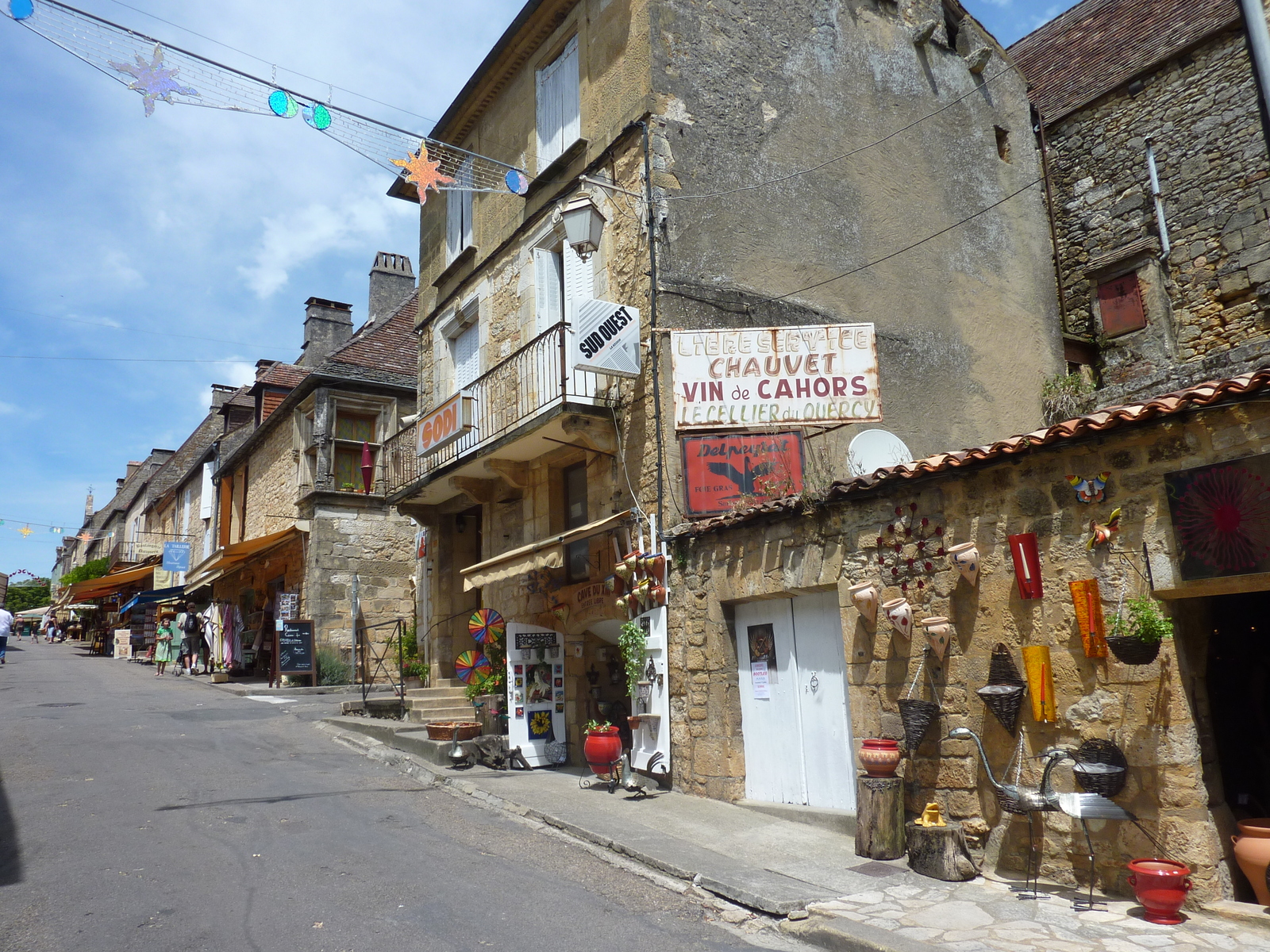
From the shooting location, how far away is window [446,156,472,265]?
532 inches

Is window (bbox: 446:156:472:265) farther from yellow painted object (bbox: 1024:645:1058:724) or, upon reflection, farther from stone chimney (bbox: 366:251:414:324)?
yellow painted object (bbox: 1024:645:1058:724)

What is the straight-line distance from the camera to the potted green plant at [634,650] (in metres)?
9.02

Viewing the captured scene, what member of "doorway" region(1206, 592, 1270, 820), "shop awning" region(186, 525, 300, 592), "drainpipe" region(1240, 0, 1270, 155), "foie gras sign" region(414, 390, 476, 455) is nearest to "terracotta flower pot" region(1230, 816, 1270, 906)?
"doorway" region(1206, 592, 1270, 820)

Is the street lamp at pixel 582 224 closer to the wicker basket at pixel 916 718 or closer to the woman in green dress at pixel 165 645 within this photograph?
the wicker basket at pixel 916 718

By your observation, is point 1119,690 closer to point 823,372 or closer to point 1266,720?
point 1266,720

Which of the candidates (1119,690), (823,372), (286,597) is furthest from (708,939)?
(286,597)

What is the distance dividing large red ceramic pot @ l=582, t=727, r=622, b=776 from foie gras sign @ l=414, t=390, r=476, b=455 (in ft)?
14.1

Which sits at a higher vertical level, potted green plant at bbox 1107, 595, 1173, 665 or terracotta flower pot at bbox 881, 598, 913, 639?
terracotta flower pot at bbox 881, 598, 913, 639

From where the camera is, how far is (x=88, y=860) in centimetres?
591

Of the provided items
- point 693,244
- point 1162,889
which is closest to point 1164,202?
point 693,244

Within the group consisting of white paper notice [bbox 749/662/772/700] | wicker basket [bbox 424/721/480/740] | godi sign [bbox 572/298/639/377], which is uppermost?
godi sign [bbox 572/298/639/377]

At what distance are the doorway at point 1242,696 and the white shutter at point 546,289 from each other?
7881 mm

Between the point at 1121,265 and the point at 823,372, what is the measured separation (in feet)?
22.5

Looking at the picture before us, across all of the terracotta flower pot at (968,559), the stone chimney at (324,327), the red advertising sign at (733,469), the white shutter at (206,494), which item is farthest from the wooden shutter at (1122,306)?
the white shutter at (206,494)
